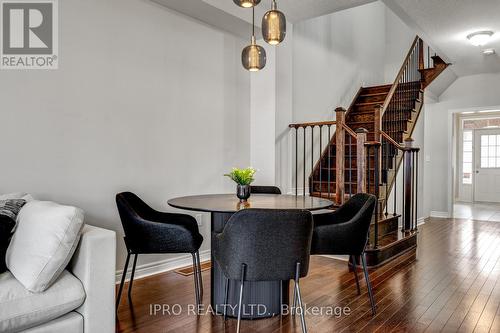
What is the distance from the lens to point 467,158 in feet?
35.1

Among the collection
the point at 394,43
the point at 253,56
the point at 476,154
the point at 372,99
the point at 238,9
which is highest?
the point at 394,43

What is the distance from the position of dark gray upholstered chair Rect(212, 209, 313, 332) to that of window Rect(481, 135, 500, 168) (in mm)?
10401

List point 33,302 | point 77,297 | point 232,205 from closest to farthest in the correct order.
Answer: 1. point 33,302
2. point 77,297
3. point 232,205

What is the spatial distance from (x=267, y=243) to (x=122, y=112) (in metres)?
1.95

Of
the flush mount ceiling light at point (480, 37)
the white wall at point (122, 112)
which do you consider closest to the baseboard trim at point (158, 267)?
the white wall at point (122, 112)

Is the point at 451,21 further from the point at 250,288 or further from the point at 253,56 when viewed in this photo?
the point at 250,288

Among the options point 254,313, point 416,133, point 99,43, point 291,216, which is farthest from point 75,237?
point 416,133

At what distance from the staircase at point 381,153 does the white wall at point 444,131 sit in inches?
33.0

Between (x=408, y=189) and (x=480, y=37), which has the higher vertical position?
(x=480, y=37)

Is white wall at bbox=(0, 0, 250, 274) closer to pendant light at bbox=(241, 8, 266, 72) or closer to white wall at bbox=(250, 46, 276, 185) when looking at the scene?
white wall at bbox=(250, 46, 276, 185)

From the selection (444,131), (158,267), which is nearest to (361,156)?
(158,267)

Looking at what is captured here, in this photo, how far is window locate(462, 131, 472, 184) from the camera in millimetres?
10552

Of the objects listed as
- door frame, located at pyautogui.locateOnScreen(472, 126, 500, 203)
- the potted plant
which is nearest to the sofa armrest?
the potted plant

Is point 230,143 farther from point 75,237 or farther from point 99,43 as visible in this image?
point 75,237
